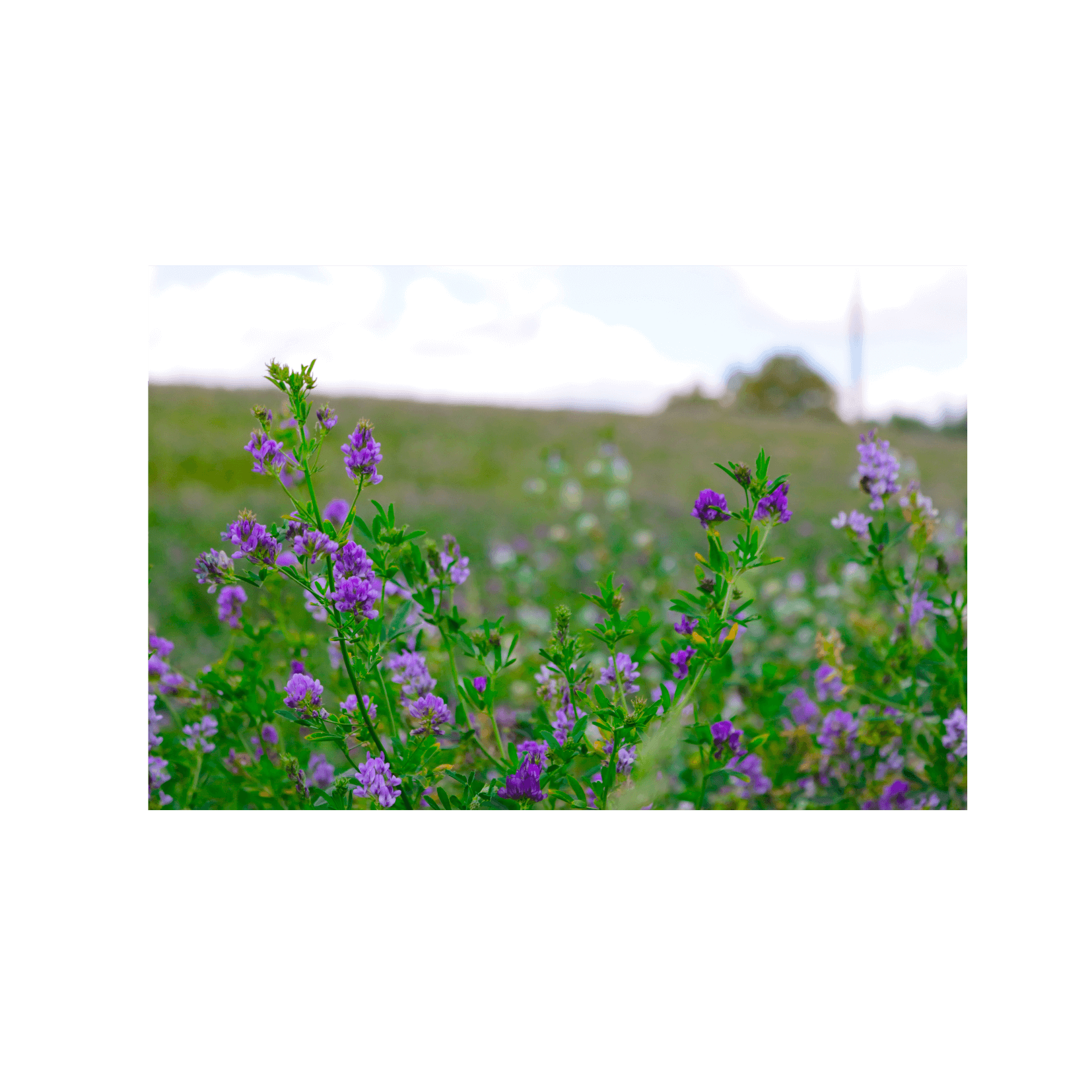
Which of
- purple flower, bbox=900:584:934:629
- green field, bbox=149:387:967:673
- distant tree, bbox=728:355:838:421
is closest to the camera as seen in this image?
purple flower, bbox=900:584:934:629

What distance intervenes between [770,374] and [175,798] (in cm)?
3221

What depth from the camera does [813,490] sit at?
357 inches

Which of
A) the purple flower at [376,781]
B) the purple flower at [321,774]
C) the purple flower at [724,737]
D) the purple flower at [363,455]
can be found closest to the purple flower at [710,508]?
the purple flower at [724,737]

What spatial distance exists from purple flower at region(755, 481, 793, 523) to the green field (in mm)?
992

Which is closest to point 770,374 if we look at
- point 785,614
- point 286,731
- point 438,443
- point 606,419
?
point 606,419

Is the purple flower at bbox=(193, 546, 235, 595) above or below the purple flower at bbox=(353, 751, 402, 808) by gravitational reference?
above

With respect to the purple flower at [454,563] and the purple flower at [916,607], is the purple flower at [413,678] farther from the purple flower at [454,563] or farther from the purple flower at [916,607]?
the purple flower at [916,607]

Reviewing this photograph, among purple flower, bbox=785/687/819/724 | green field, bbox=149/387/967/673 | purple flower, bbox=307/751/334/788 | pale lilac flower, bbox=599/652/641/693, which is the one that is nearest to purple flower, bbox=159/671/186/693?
purple flower, bbox=307/751/334/788

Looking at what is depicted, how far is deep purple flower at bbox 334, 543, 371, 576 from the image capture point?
3.64 feet

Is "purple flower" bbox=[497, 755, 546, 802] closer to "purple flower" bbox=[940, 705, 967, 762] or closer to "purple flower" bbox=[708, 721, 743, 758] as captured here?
"purple flower" bbox=[708, 721, 743, 758]

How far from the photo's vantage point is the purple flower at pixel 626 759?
3.91ft

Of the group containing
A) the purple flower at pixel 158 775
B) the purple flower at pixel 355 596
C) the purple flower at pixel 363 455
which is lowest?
the purple flower at pixel 158 775

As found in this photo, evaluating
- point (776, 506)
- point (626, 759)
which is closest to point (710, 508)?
point (776, 506)

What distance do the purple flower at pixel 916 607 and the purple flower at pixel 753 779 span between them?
386 mm
